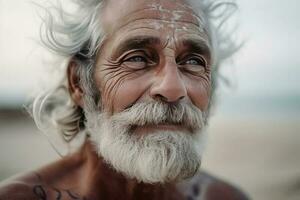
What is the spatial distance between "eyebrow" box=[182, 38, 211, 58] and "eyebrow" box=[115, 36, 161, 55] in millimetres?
109

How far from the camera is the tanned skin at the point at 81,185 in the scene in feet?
7.67

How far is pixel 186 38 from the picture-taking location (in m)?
2.23

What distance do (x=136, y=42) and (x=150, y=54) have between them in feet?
0.20

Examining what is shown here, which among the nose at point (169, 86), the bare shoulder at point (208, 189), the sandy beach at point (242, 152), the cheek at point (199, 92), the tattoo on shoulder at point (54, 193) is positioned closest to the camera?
the nose at point (169, 86)

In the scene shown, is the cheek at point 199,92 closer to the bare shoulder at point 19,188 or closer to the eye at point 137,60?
the eye at point 137,60

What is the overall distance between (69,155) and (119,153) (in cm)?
33

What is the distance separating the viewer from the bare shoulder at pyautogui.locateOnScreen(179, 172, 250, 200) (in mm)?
2609

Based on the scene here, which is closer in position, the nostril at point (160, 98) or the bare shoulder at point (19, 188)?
the nostril at point (160, 98)

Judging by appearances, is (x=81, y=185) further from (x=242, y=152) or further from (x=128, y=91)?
(x=242, y=152)

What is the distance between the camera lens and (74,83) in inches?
95.2

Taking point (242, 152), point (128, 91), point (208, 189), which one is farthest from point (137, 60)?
point (242, 152)

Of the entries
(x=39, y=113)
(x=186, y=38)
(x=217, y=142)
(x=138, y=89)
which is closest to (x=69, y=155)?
(x=39, y=113)

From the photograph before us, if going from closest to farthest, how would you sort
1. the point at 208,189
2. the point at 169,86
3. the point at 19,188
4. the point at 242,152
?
the point at 169,86
the point at 19,188
the point at 208,189
the point at 242,152

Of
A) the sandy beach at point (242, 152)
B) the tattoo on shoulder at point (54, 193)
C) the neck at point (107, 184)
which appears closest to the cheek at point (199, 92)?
the neck at point (107, 184)
